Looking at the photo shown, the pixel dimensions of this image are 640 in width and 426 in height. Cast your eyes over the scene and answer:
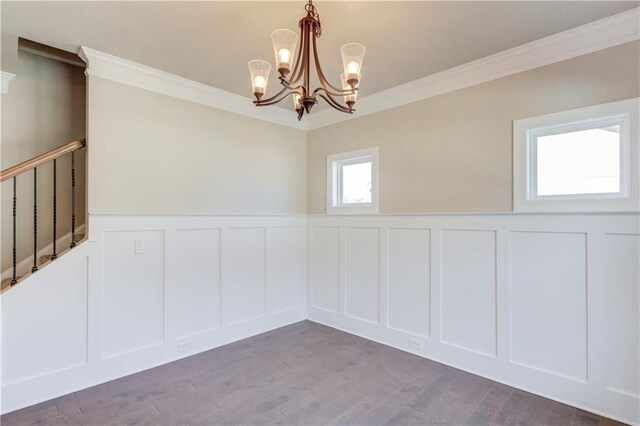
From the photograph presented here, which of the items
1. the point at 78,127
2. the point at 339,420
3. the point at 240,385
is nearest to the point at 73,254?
the point at 78,127

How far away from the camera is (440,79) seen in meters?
2.98

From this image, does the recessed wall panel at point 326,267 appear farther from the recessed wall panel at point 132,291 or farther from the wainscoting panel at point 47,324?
the wainscoting panel at point 47,324

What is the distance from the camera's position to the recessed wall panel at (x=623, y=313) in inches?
83.4

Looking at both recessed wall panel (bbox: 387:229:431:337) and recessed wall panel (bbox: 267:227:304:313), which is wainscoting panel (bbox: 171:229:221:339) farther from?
recessed wall panel (bbox: 387:229:431:337)

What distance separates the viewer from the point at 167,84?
3.02m

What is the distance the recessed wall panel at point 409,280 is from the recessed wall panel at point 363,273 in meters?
0.17

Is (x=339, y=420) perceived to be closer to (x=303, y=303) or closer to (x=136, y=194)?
(x=303, y=303)

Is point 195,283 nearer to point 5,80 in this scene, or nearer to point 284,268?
point 284,268

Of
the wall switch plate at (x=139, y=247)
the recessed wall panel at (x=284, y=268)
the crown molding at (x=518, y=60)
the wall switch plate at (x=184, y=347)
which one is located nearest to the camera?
the crown molding at (x=518, y=60)

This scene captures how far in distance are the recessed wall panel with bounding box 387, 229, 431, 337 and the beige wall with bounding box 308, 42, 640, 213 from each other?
0.31 m

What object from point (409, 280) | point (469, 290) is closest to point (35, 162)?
point (409, 280)

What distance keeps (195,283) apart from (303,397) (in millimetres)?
1522

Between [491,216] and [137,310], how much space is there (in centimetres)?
316

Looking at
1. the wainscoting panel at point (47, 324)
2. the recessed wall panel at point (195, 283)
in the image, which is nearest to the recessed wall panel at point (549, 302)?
the recessed wall panel at point (195, 283)
